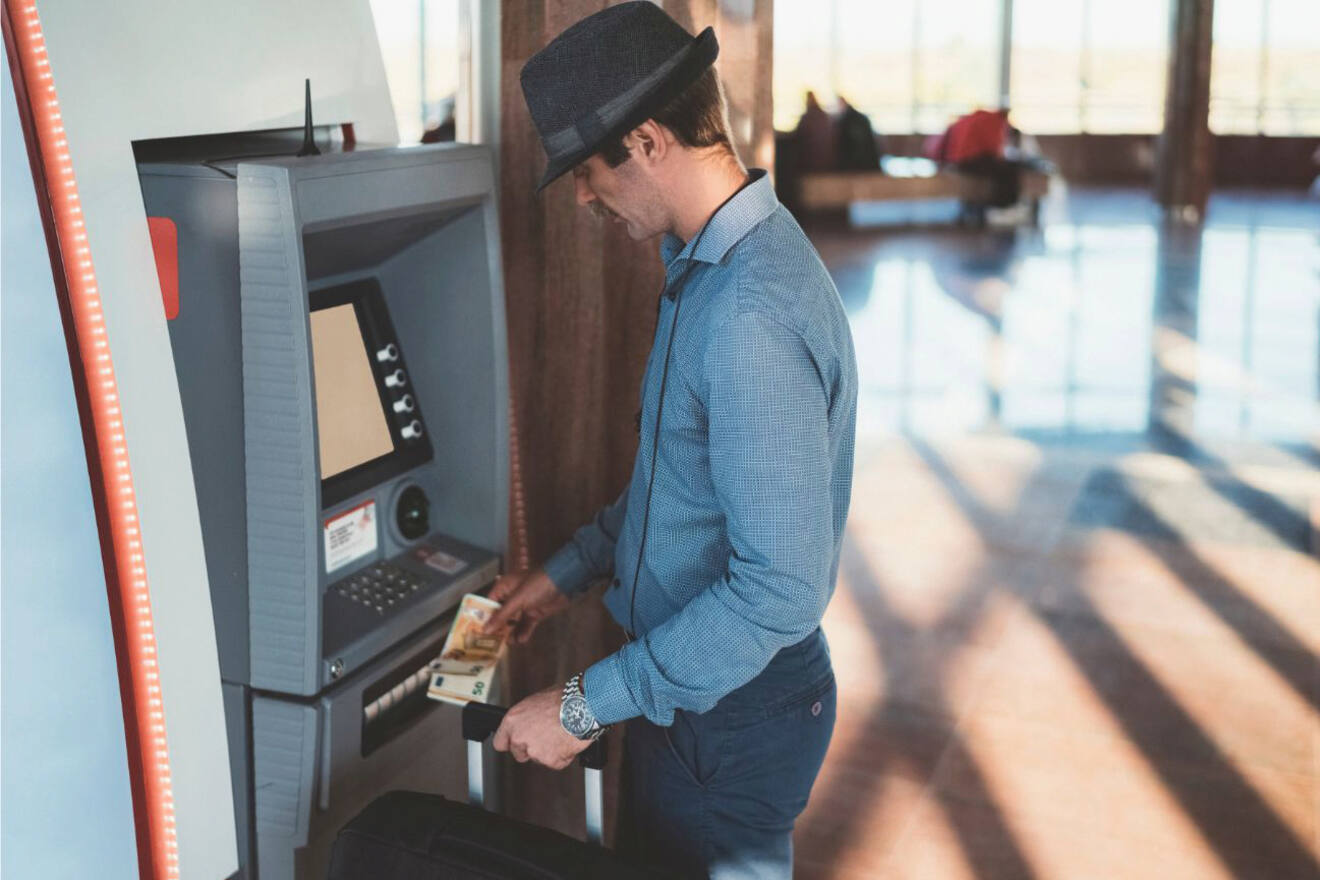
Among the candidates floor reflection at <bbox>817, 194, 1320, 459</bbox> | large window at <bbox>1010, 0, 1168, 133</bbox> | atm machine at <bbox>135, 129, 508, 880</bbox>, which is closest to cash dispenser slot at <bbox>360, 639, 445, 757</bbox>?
atm machine at <bbox>135, 129, 508, 880</bbox>

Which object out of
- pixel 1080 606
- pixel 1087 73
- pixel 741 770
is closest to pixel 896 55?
pixel 1087 73

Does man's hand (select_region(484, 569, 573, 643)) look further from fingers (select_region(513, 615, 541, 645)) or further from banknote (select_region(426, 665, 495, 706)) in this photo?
banknote (select_region(426, 665, 495, 706))

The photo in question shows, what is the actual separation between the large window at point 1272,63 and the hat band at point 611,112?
17.0 m

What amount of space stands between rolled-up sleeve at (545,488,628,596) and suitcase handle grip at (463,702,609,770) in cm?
33

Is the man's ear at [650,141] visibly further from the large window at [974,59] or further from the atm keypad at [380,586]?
the large window at [974,59]

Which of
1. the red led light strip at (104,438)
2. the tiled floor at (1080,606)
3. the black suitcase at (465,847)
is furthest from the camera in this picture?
the tiled floor at (1080,606)

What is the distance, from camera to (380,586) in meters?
2.00

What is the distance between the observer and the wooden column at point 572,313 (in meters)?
2.28

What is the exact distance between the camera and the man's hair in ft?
4.97

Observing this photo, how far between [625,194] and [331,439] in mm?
618

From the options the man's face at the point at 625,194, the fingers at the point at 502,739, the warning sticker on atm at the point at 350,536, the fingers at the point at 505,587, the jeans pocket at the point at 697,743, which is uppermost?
the man's face at the point at 625,194

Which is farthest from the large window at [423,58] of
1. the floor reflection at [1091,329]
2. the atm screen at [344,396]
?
the floor reflection at [1091,329]

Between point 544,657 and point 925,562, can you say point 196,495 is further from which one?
point 925,562

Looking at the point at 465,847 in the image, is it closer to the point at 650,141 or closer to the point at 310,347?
the point at 310,347
